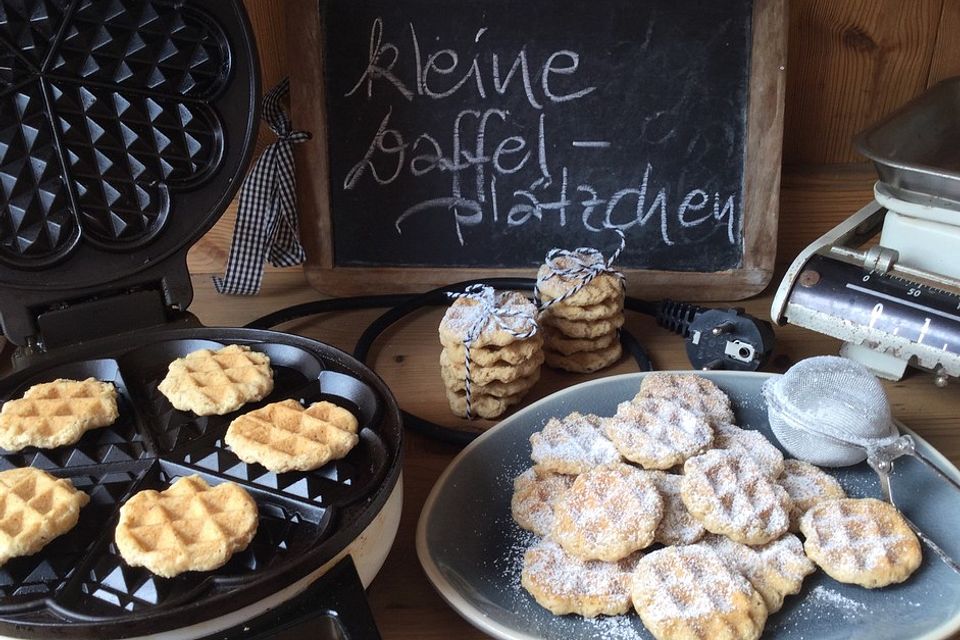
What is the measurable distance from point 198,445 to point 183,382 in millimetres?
82

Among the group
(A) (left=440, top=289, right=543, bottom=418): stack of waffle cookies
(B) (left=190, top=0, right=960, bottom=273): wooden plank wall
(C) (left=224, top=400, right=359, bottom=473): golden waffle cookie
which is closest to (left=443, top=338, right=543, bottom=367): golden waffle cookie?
(A) (left=440, top=289, right=543, bottom=418): stack of waffle cookies

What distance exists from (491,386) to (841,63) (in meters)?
0.82

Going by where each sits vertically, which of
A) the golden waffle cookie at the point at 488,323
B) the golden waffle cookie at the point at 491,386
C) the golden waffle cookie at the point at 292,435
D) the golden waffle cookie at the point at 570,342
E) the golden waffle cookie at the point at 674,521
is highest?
the golden waffle cookie at the point at 488,323

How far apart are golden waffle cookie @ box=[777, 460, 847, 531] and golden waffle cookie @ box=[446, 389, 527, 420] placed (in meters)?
0.36

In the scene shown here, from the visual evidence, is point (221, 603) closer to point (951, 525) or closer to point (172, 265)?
point (172, 265)

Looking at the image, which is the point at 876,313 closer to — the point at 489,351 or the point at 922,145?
the point at 922,145

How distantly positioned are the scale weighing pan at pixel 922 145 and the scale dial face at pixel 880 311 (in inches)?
4.9

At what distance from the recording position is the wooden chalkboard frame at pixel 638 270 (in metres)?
1.21

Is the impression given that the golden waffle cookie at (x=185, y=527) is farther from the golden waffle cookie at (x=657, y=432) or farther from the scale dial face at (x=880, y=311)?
the scale dial face at (x=880, y=311)

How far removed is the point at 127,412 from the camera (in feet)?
3.04

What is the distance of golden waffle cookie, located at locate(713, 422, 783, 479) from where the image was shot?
0.94m

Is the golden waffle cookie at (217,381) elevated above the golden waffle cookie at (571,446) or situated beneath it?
elevated above

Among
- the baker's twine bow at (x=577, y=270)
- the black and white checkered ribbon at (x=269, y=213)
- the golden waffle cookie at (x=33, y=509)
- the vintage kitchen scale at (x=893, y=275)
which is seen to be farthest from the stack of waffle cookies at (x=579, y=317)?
the golden waffle cookie at (x=33, y=509)

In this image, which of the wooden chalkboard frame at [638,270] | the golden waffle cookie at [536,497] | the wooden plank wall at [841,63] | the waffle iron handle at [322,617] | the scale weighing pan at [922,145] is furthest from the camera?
the wooden plank wall at [841,63]
